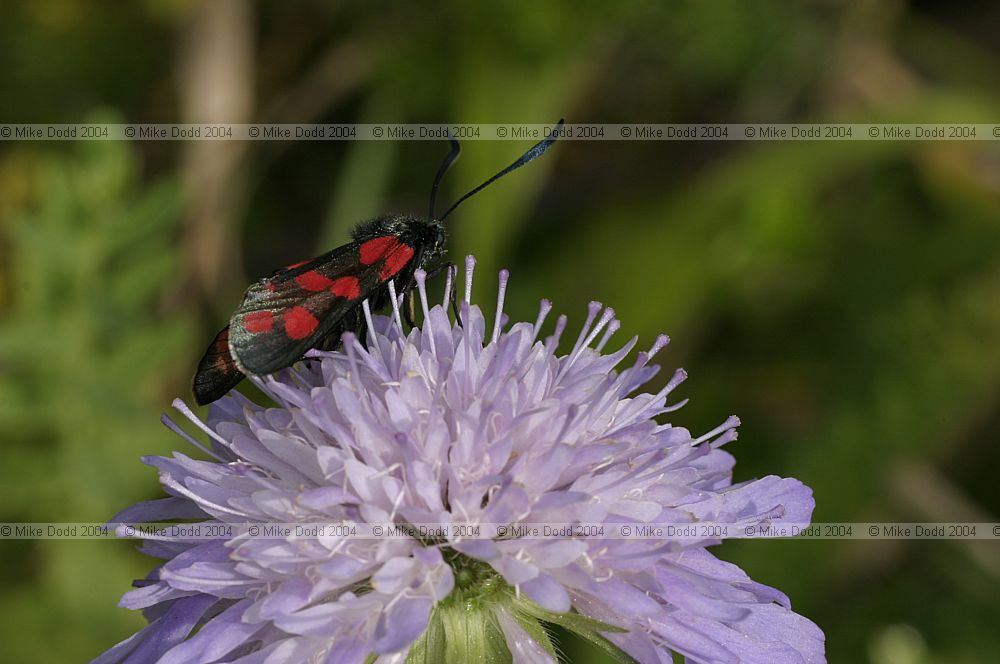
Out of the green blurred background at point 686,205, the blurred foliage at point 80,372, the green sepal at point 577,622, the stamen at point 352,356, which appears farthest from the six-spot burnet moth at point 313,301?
the green blurred background at point 686,205

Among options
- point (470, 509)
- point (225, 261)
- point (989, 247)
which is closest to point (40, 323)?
point (225, 261)

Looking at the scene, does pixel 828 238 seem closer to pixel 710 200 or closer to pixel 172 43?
pixel 710 200

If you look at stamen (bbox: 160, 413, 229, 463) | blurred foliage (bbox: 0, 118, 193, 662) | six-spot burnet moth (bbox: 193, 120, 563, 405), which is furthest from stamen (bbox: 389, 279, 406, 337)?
blurred foliage (bbox: 0, 118, 193, 662)

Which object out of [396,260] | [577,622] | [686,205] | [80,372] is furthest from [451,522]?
[686,205]

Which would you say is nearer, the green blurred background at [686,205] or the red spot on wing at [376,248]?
the red spot on wing at [376,248]

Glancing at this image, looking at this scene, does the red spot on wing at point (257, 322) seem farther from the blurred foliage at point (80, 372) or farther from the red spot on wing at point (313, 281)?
the blurred foliage at point (80, 372)

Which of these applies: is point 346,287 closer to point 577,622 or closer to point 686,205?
point 577,622

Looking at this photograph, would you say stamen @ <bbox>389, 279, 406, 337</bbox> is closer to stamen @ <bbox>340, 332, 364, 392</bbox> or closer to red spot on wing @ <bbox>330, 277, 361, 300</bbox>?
red spot on wing @ <bbox>330, 277, 361, 300</bbox>
